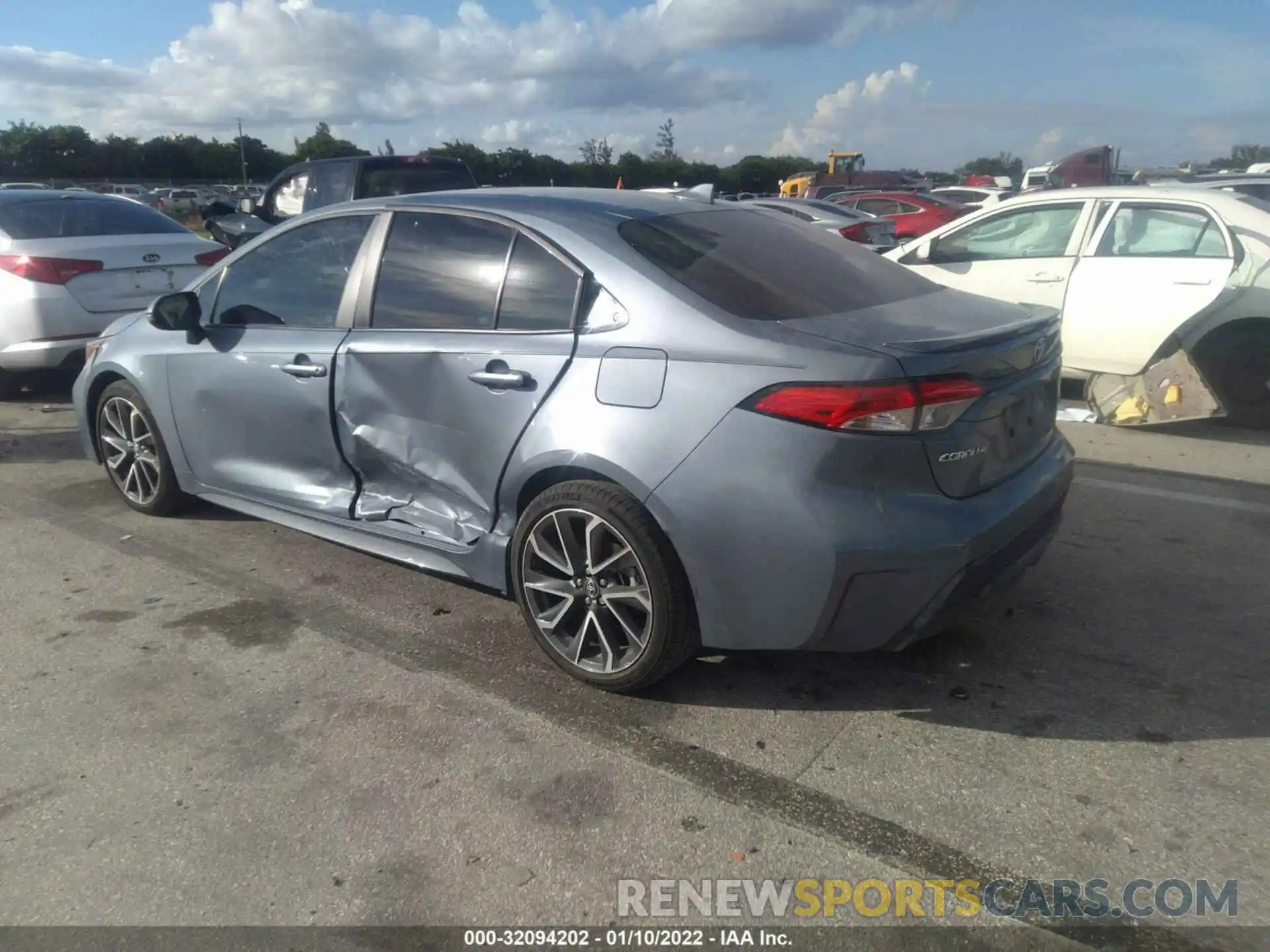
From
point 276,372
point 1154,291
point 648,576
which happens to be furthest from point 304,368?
point 1154,291

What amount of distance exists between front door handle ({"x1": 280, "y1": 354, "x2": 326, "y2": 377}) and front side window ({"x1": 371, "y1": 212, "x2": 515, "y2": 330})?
1.02 feet

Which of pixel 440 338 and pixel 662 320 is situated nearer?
pixel 662 320

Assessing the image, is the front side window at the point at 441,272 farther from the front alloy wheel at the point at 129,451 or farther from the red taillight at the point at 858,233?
the red taillight at the point at 858,233

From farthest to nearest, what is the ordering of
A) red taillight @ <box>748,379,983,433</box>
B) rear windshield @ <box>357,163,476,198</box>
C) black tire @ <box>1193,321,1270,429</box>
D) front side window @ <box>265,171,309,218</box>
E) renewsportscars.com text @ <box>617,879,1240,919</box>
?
front side window @ <box>265,171,309,218</box> → rear windshield @ <box>357,163,476,198</box> → black tire @ <box>1193,321,1270,429</box> → red taillight @ <box>748,379,983,433</box> → renewsportscars.com text @ <box>617,879,1240,919</box>

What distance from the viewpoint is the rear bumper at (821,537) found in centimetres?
293

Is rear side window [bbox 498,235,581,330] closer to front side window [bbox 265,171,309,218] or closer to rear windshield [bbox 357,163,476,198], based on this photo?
rear windshield [bbox 357,163,476,198]

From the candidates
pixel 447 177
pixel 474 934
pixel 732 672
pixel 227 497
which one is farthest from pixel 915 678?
pixel 447 177

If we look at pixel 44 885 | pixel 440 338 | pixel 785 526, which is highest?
pixel 440 338

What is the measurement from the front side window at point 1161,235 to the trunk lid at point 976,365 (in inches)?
152

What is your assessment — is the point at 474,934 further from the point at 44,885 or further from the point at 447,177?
the point at 447,177

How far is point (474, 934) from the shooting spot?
2.43m

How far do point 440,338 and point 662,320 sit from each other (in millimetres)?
981

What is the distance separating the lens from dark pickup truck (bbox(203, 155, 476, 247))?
11.0 m

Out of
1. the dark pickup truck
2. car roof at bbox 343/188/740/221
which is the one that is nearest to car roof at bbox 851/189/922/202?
the dark pickup truck
